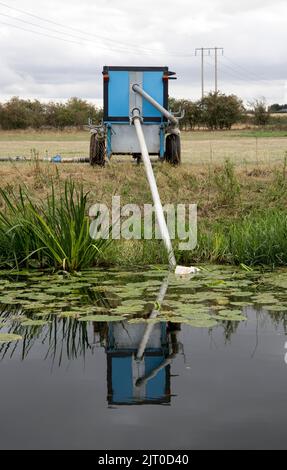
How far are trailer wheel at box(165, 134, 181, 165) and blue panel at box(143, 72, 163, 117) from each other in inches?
17.4

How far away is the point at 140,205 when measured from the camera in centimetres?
1276

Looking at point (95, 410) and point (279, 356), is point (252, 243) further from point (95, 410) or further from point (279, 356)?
point (95, 410)

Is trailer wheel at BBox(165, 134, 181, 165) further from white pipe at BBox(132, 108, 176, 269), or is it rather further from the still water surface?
the still water surface

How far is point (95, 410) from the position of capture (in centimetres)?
466

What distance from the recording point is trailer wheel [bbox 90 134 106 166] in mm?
14023

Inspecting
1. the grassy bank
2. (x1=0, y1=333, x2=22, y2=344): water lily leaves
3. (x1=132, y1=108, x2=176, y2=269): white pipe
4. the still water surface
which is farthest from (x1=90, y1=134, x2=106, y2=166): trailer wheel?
(x1=0, y1=333, x2=22, y2=344): water lily leaves

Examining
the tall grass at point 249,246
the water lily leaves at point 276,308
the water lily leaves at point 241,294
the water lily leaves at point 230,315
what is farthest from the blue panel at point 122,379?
the tall grass at point 249,246

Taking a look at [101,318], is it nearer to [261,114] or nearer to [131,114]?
[131,114]

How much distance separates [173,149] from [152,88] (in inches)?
41.0

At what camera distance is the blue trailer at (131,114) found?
13984 mm

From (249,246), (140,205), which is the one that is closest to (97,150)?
(140,205)

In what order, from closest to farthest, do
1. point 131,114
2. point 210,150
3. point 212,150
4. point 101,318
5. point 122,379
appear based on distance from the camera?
1. point 122,379
2. point 101,318
3. point 131,114
4. point 210,150
5. point 212,150
